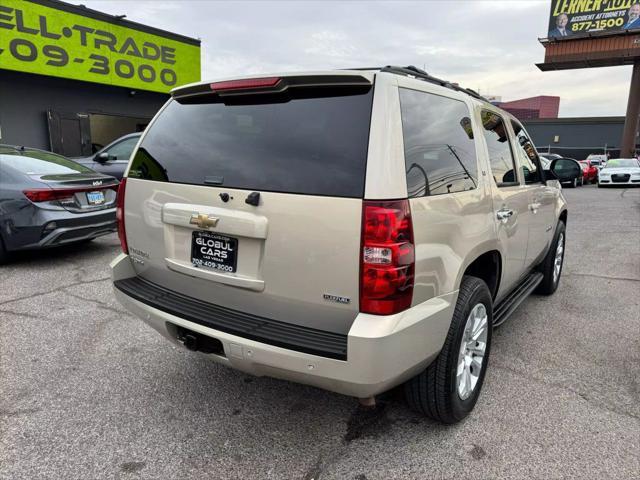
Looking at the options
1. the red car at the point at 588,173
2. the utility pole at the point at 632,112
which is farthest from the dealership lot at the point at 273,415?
the utility pole at the point at 632,112

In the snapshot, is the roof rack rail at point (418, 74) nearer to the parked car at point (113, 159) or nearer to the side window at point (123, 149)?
the parked car at point (113, 159)

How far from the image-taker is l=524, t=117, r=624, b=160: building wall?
48594 mm

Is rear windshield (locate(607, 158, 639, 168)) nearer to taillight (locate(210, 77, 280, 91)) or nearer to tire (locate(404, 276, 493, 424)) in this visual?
tire (locate(404, 276, 493, 424))

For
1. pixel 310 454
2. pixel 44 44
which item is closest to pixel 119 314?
pixel 310 454

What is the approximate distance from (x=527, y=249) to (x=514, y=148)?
2.69 ft

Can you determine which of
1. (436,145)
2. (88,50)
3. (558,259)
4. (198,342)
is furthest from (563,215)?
(88,50)

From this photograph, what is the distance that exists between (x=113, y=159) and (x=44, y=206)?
363 centimetres

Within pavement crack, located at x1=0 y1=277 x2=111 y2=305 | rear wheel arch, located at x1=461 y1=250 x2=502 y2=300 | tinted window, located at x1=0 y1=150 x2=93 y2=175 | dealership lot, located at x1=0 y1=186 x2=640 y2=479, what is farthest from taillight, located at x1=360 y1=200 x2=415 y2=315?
tinted window, located at x1=0 y1=150 x2=93 y2=175

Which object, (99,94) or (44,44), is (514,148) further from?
(99,94)

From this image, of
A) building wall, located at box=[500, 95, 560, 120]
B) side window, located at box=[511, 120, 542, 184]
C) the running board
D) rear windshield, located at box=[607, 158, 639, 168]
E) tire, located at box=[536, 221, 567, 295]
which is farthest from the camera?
building wall, located at box=[500, 95, 560, 120]

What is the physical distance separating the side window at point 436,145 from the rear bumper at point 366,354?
1.94ft

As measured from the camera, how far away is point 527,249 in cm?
379

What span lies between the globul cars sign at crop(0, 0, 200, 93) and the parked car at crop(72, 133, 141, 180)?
17.8 ft

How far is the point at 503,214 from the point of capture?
306 centimetres
